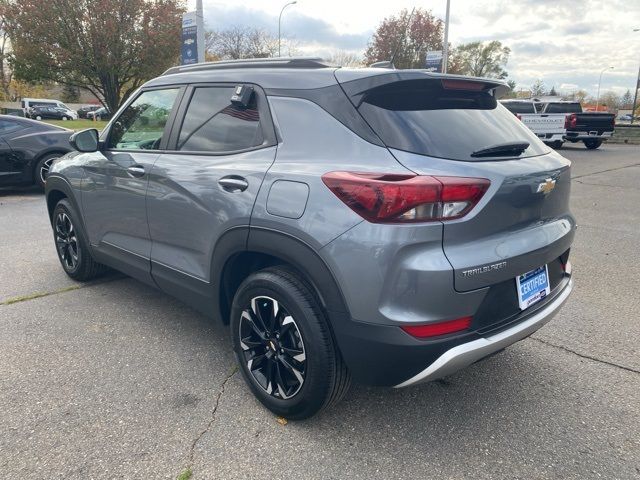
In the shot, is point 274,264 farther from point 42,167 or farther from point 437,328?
point 42,167

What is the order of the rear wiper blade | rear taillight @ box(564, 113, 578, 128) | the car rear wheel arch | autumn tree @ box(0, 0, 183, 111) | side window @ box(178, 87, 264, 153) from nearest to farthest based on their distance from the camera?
the car rear wheel arch
the rear wiper blade
side window @ box(178, 87, 264, 153)
rear taillight @ box(564, 113, 578, 128)
autumn tree @ box(0, 0, 183, 111)

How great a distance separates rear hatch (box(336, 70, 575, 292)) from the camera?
6.79 feet

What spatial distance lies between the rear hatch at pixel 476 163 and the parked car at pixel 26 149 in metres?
8.51

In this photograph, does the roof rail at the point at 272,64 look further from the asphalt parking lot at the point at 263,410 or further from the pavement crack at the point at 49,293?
the pavement crack at the point at 49,293

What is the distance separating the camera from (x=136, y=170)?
3297 mm

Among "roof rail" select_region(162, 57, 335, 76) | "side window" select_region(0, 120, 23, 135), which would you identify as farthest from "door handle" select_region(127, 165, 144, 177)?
"side window" select_region(0, 120, 23, 135)

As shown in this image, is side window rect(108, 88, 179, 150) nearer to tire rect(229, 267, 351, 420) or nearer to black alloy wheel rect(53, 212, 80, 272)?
black alloy wheel rect(53, 212, 80, 272)

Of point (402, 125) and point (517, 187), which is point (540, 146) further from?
point (402, 125)

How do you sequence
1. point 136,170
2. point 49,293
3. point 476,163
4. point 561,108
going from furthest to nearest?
point 561,108 → point 49,293 → point 136,170 → point 476,163

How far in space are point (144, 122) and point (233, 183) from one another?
1348 millimetres

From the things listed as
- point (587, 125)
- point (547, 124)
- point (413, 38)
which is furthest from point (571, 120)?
point (413, 38)

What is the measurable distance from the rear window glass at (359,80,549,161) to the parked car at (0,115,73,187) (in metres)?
8.63

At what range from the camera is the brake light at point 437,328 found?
2025 millimetres

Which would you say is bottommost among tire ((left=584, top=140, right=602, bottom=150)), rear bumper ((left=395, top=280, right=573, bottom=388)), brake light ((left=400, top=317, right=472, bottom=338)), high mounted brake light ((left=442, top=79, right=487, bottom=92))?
tire ((left=584, top=140, right=602, bottom=150))
